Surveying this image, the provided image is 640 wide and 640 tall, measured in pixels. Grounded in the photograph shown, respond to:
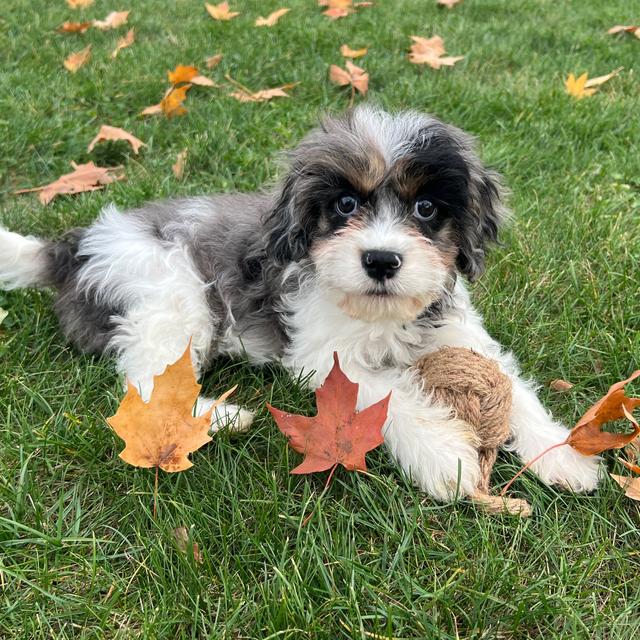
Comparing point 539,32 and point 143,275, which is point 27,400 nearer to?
point 143,275

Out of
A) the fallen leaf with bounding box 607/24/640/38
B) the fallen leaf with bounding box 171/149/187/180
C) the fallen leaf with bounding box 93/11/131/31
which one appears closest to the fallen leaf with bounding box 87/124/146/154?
the fallen leaf with bounding box 171/149/187/180

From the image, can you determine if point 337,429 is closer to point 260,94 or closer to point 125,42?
point 260,94

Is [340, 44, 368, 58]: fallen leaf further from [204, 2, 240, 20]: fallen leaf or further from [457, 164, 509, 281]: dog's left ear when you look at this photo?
[457, 164, 509, 281]: dog's left ear

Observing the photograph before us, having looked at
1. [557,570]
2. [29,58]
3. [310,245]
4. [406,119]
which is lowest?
[29,58]

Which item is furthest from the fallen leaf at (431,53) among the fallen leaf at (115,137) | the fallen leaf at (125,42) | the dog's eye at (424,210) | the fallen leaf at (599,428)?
the fallen leaf at (599,428)

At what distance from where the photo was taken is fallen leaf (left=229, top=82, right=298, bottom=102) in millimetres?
5691

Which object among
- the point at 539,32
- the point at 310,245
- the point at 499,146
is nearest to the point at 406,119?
the point at 310,245

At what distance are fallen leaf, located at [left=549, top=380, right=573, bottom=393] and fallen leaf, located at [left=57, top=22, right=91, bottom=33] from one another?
21.9ft

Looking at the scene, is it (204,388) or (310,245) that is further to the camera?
(204,388)

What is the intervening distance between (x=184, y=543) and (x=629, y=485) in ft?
5.33

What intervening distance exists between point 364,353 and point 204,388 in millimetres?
841

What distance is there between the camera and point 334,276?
2.57 meters

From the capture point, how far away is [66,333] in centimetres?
337

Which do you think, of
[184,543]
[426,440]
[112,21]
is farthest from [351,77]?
[184,543]
